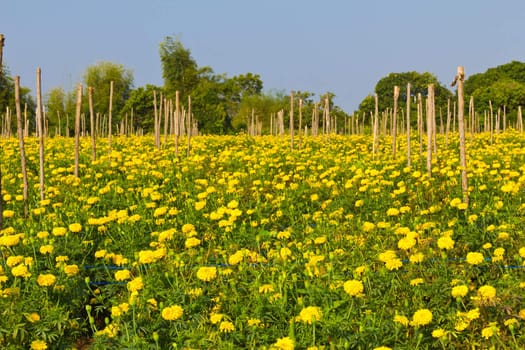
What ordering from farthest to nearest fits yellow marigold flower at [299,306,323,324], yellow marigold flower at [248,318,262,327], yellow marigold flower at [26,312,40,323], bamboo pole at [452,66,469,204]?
bamboo pole at [452,66,469,204] < yellow marigold flower at [26,312,40,323] < yellow marigold flower at [248,318,262,327] < yellow marigold flower at [299,306,323,324]

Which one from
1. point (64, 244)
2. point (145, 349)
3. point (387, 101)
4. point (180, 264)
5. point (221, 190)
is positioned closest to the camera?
point (145, 349)

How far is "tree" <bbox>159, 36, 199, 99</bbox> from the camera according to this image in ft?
208

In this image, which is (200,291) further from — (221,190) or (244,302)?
(221,190)

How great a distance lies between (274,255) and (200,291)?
888mm

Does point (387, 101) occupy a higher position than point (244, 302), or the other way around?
point (387, 101)

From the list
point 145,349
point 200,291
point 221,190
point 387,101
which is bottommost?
point 145,349

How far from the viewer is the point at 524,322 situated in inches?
162

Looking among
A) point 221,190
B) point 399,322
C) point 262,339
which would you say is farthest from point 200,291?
point 221,190

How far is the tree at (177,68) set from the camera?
63.5m

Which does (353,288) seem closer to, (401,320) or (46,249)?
(401,320)

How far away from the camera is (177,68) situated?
6438cm

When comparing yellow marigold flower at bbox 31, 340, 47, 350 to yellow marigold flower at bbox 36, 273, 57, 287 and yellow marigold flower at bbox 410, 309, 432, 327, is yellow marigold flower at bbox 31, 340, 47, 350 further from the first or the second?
yellow marigold flower at bbox 410, 309, 432, 327

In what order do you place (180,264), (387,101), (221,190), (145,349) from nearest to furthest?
(145,349) < (180,264) < (221,190) < (387,101)

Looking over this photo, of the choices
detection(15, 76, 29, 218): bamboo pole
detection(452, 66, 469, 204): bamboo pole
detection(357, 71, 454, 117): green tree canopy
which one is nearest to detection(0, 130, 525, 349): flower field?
detection(452, 66, 469, 204): bamboo pole
